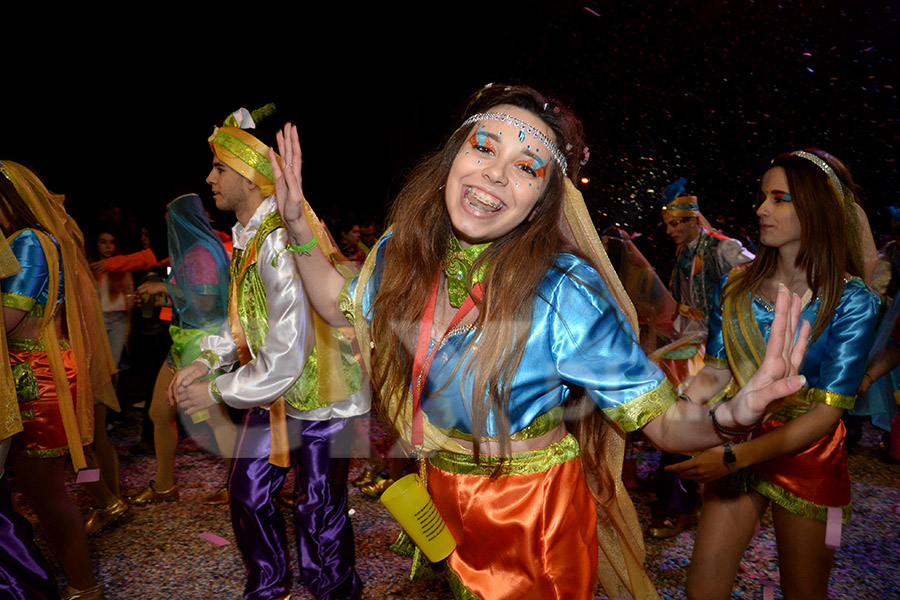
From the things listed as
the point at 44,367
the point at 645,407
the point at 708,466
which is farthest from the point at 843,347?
the point at 44,367

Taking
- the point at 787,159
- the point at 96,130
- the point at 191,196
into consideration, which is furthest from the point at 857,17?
the point at 96,130

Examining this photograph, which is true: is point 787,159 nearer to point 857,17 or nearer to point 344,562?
point 344,562

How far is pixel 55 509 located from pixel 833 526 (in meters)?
3.21

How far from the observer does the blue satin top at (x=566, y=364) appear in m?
1.43

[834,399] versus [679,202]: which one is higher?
[679,202]

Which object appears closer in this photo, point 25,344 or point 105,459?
point 25,344

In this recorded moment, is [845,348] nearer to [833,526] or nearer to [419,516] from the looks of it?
[833,526]

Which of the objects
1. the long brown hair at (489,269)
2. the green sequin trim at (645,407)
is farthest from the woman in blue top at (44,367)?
the green sequin trim at (645,407)

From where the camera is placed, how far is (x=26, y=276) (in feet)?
8.65

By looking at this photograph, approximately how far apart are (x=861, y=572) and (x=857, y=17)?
5.86 m

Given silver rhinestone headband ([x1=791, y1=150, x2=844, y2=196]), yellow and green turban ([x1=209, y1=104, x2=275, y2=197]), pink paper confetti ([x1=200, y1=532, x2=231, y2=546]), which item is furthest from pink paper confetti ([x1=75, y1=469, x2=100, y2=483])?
silver rhinestone headband ([x1=791, y1=150, x2=844, y2=196])

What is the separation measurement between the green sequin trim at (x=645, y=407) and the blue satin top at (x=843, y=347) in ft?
3.57

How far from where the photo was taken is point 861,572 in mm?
3582

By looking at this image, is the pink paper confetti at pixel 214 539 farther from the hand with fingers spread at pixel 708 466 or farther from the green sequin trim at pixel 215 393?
the hand with fingers spread at pixel 708 466
